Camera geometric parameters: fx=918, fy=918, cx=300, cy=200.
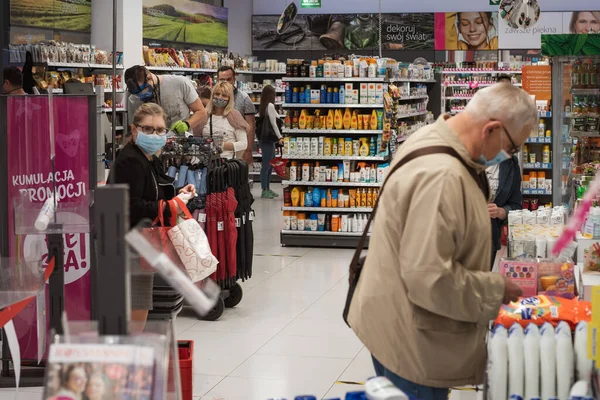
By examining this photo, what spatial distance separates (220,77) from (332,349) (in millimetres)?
4820

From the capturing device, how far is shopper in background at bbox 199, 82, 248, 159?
8.26 metres

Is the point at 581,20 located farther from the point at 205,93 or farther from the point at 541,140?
the point at 205,93

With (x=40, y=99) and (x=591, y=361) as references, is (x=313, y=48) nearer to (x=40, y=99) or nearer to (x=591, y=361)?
(x=40, y=99)

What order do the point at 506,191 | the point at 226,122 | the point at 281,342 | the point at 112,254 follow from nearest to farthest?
the point at 112,254 → the point at 506,191 → the point at 281,342 → the point at 226,122

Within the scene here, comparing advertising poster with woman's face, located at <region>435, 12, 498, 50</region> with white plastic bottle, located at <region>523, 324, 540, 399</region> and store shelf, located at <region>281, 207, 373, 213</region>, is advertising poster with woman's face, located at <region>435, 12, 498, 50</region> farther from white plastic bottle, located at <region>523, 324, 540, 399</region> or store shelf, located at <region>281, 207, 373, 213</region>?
white plastic bottle, located at <region>523, 324, 540, 399</region>

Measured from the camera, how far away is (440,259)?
8.47 ft

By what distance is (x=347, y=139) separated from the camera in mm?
10219

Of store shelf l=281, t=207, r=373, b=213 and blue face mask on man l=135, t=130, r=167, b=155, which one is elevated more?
blue face mask on man l=135, t=130, r=167, b=155

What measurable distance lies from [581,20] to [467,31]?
2.39 m

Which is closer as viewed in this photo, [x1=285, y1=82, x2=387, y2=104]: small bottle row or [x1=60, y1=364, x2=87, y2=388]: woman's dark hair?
[x1=60, y1=364, x2=87, y2=388]: woman's dark hair

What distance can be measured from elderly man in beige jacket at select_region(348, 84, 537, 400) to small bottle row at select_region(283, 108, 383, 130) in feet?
23.9

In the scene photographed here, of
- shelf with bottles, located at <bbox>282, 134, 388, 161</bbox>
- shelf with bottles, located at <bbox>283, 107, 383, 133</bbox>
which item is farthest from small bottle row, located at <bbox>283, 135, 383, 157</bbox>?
shelf with bottles, located at <bbox>283, 107, 383, 133</bbox>

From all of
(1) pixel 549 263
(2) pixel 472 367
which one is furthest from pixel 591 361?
(1) pixel 549 263

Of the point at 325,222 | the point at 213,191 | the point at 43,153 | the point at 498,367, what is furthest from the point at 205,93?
the point at 498,367
